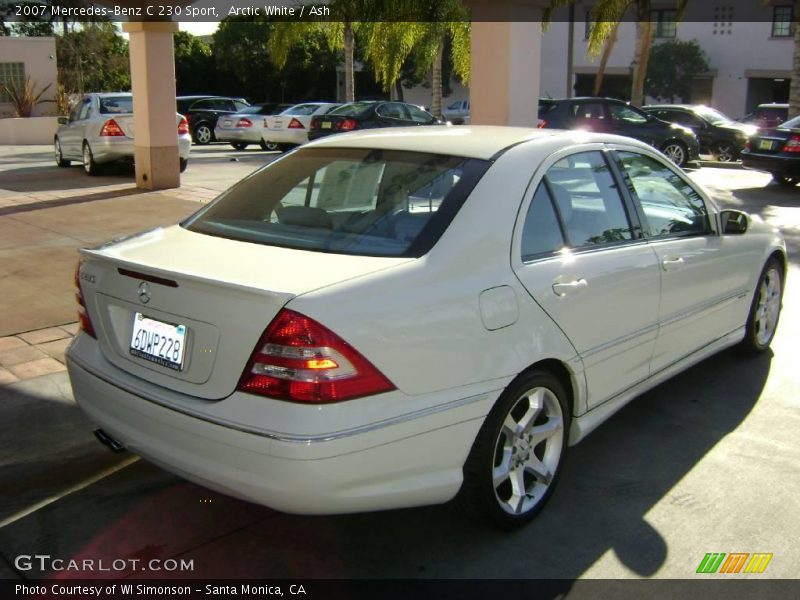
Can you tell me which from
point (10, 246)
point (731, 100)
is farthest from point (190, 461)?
point (731, 100)

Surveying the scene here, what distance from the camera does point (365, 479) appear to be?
2.96 m

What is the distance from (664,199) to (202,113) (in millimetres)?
23641

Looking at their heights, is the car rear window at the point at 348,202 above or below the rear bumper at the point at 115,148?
above

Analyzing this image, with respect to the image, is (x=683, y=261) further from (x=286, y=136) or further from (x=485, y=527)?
(x=286, y=136)

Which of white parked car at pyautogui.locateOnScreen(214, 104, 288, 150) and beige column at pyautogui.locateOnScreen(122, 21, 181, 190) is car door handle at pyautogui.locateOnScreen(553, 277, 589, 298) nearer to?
beige column at pyautogui.locateOnScreen(122, 21, 181, 190)

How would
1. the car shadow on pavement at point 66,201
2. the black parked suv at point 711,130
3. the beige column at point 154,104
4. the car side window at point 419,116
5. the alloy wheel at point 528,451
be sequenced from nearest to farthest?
the alloy wheel at point 528,451
the car shadow on pavement at point 66,201
the beige column at point 154,104
the car side window at point 419,116
the black parked suv at point 711,130

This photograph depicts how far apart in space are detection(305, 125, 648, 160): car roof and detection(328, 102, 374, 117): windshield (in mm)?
15756

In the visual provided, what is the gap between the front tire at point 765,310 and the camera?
18.7ft

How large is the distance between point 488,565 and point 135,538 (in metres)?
1.44

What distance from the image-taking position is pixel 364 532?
3643mm

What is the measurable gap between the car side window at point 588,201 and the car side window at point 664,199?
207 mm

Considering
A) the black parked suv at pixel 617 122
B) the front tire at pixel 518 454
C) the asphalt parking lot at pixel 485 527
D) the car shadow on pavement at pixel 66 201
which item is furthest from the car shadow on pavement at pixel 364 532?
Answer: the black parked suv at pixel 617 122

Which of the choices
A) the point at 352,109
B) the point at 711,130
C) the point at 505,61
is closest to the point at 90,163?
the point at 352,109

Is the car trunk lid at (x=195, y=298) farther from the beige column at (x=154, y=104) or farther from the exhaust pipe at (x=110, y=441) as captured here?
the beige column at (x=154, y=104)
